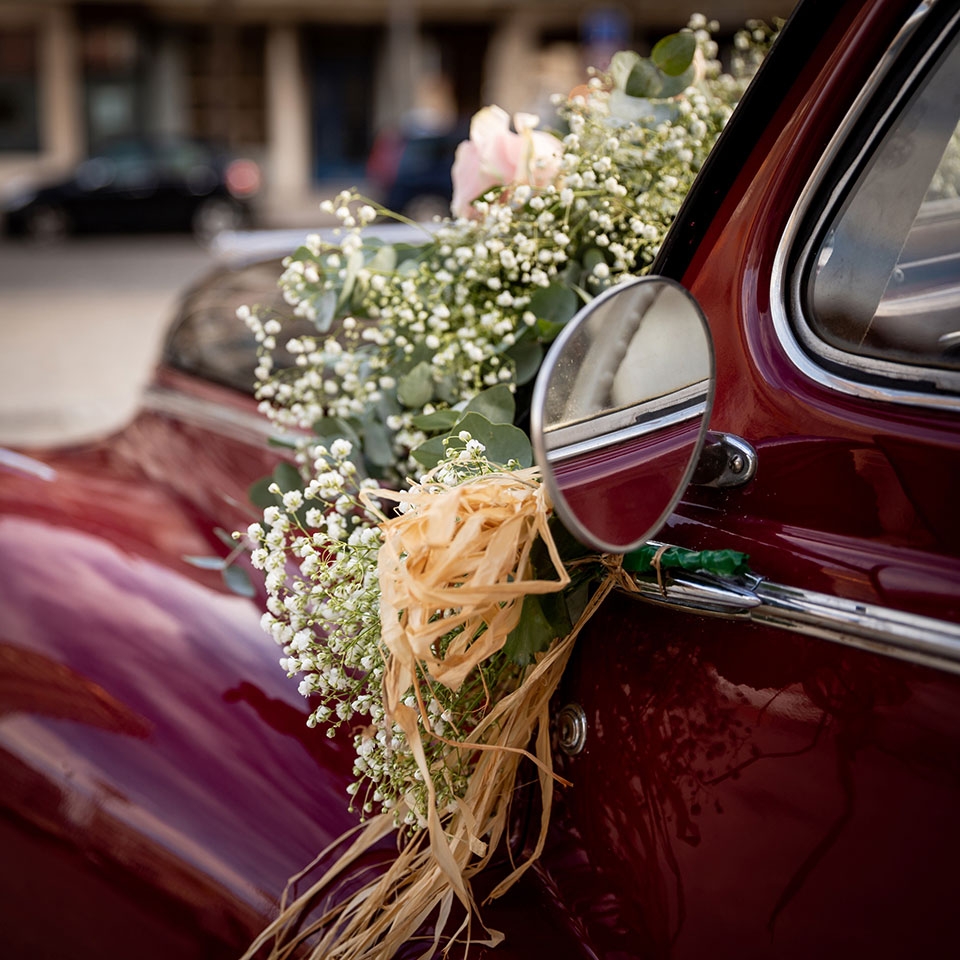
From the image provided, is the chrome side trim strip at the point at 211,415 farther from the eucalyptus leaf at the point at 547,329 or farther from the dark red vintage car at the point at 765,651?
the dark red vintage car at the point at 765,651

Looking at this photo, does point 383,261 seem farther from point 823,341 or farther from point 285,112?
point 285,112

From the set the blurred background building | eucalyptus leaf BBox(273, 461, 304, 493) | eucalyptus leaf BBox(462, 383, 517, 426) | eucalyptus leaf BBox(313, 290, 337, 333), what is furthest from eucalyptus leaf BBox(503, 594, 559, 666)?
the blurred background building

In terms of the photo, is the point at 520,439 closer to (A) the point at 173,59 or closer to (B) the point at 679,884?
(B) the point at 679,884

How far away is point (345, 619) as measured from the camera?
127 cm

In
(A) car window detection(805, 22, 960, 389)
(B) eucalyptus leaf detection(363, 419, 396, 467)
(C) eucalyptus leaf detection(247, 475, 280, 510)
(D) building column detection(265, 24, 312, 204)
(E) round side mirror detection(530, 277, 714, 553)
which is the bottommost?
A: (D) building column detection(265, 24, 312, 204)

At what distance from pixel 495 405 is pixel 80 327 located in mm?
9052

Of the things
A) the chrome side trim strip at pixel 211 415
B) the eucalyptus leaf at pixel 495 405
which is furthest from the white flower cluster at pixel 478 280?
the chrome side trim strip at pixel 211 415

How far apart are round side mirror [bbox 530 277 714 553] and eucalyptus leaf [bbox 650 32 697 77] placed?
902mm

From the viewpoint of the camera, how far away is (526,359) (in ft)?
5.62

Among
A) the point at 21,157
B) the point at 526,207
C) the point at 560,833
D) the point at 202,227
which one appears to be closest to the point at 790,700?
the point at 560,833

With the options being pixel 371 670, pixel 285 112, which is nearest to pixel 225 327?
pixel 371 670

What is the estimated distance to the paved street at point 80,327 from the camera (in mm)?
6711

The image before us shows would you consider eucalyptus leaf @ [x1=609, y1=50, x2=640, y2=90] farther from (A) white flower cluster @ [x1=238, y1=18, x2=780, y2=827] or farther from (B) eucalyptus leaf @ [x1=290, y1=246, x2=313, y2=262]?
(B) eucalyptus leaf @ [x1=290, y1=246, x2=313, y2=262]

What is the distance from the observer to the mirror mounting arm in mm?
1169
